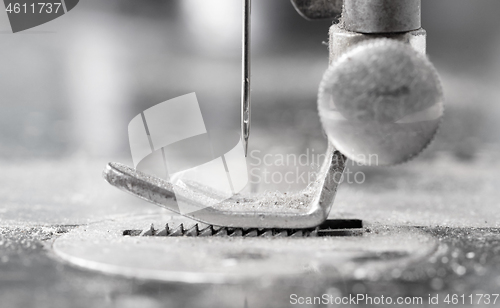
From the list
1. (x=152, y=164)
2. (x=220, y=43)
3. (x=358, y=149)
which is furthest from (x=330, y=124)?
(x=220, y=43)

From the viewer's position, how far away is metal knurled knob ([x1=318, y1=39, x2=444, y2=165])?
890 millimetres

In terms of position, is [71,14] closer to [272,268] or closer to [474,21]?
[474,21]

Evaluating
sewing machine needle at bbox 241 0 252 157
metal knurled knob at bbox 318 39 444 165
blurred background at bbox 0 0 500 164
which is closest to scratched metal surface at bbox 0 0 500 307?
blurred background at bbox 0 0 500 164

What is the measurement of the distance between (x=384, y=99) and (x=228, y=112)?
50.5 inches

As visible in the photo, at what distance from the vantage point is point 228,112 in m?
2.14

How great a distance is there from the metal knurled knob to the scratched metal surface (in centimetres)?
18

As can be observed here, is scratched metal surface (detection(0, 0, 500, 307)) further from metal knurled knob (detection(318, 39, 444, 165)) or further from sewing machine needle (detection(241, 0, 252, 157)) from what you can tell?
sewing machine needle (detection(241, 0, 252, 157))

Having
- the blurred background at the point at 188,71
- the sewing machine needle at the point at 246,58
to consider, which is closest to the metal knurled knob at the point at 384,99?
the sewing machine needle at the point at 246,58

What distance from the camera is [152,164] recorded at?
1.64 metres

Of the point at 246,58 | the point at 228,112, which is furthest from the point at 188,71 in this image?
the point at 246,58

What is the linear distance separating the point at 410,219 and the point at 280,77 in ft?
4.50

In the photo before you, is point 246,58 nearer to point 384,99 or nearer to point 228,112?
point 384,99

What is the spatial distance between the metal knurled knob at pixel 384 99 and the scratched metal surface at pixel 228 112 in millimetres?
Answer: 181

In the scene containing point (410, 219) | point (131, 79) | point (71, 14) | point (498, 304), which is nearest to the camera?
point (498, 304)
